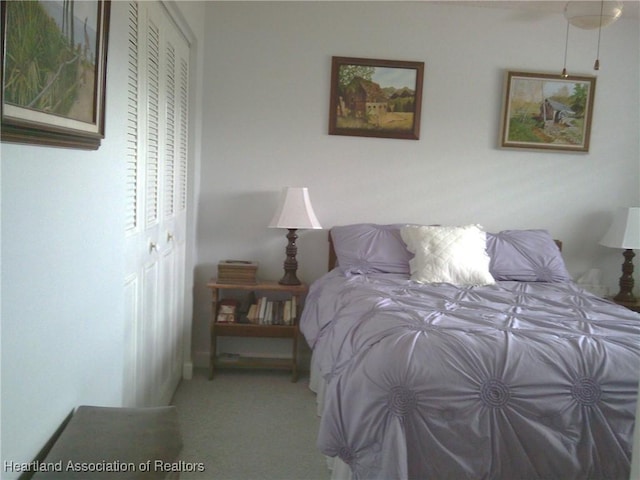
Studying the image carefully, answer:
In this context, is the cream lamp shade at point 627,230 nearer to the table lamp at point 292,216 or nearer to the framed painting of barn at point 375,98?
the framed painting of barn at point 375,98

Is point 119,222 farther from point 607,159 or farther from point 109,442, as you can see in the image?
point 607,159

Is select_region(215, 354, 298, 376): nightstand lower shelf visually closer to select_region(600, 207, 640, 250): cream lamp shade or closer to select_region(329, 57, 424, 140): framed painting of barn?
select_region(329, 57, 424, 140): framed painting of barn

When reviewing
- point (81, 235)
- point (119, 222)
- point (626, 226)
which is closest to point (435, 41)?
point (626, 226)

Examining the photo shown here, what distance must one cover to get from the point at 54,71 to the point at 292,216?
2154mm

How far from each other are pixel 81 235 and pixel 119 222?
A: 348 millimetres

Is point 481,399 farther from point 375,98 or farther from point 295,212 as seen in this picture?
point 375,98

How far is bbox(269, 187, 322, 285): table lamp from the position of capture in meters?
3.30

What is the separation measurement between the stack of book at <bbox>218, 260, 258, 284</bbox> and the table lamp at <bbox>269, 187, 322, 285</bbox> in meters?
0.20

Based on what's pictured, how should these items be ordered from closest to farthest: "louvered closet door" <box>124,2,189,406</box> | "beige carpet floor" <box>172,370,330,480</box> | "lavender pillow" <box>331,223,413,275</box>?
"louvered closet door" <box>124,2,189,406</box>
"beige carpet floor" <box>172,370,330,480</box>
"lavender pillow" <box>331,223,413,275</box>

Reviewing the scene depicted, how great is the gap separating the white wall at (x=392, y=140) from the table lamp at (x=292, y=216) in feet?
0.66

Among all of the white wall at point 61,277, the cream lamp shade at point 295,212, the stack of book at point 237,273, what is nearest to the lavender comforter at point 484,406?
the white wall at point 61,277

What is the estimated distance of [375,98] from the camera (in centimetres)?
356

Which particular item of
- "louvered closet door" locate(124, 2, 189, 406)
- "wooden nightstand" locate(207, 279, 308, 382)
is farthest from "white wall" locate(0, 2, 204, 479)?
"wooden nightstand" locate(207, 279, 308, 382)

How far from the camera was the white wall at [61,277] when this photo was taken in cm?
108
